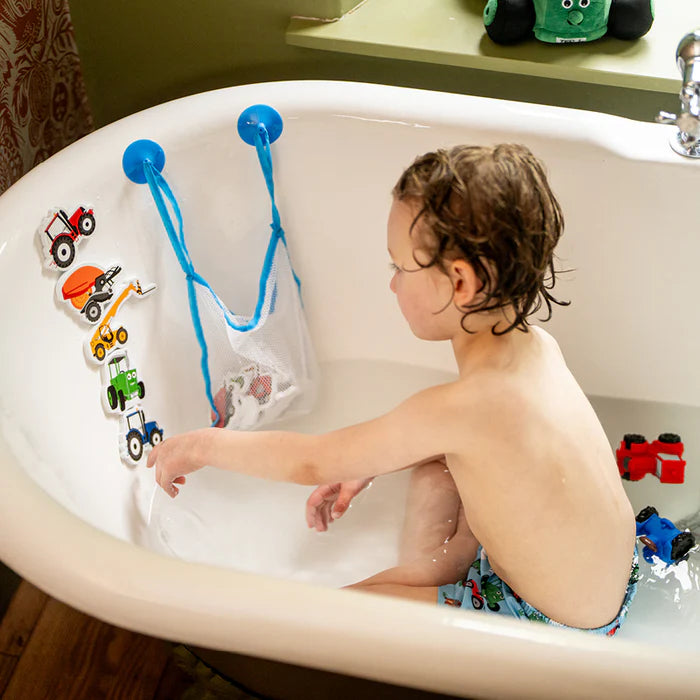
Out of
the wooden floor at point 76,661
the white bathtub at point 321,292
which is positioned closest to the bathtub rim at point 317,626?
the white bathtub at point 321,292

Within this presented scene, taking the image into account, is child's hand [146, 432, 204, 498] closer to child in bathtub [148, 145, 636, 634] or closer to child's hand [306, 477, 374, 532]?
child in bathtub [148, 145, 636, 634]

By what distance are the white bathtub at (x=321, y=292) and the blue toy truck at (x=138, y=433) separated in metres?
0.02

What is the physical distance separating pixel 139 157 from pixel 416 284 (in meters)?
0.50

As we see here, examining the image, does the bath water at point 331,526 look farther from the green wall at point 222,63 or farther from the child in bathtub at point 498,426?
the green wall at point 222,63

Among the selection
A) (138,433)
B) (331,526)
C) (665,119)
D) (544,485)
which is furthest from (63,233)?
(665,119)

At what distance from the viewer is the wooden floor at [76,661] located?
1232mm

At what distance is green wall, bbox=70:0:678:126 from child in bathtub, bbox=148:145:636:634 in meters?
0.56

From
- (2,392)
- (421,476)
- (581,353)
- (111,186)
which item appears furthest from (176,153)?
(581,353)

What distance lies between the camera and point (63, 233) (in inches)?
42.6

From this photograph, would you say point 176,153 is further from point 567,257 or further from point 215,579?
point 215,579

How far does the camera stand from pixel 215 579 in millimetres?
693

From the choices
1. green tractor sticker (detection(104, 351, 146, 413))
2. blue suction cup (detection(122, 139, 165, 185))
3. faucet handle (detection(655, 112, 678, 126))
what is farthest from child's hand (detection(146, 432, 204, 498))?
faucet handle (detection(655, 112, 678, 126))

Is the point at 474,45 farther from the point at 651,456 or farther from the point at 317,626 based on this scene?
the point at 317,626

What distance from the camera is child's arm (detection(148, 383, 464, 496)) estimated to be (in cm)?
87
